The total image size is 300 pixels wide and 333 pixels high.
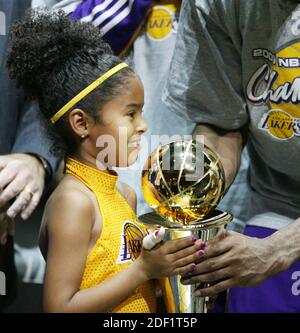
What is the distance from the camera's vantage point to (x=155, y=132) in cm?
125

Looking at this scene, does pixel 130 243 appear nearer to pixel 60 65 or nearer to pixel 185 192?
pixel 185 192

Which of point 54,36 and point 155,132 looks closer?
point 54,36

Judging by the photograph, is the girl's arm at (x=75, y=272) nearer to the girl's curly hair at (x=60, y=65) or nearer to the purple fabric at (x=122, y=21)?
the girl's curly hair at (x=60, y=65)

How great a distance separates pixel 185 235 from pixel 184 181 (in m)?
0.07

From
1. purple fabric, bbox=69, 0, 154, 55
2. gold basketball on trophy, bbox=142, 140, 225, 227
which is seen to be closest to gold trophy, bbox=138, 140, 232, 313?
gold basketball on trophy, bbox=142, 140, 225, 227

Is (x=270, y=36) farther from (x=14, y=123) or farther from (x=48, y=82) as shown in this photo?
(x=14, y=123)

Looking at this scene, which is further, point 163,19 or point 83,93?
point 163,19

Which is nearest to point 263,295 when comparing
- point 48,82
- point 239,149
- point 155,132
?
point 239,149

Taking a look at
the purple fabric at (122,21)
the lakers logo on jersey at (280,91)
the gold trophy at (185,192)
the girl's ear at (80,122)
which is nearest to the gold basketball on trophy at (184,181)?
the gold trophy at (185,192)

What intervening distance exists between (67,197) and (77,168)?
62 mm

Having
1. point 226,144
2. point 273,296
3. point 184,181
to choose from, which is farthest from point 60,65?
point 273,296

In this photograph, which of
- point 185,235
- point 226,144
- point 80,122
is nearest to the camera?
point 185,235

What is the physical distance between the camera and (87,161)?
0.94 meters

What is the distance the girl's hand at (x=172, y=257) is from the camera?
81 centimetres
